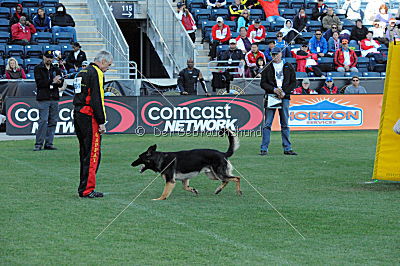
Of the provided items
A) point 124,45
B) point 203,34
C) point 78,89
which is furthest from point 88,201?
point 203,34

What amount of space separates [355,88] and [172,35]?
787 cm

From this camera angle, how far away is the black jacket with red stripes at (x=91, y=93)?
31.6 feet

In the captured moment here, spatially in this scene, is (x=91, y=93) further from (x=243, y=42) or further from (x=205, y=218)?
(x=243, y=42)

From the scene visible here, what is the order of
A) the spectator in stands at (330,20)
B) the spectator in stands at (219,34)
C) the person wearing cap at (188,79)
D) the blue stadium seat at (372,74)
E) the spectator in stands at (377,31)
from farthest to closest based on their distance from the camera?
the spectator in stands at (377,31)
the spectator in stands at (330,20)
the spectator in stands at (219,34)
the blue stadium seat at (372,74)
the person wearing cap at (188,79)

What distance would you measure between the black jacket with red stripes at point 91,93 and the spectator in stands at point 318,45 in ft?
60.6

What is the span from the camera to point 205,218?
816 cm

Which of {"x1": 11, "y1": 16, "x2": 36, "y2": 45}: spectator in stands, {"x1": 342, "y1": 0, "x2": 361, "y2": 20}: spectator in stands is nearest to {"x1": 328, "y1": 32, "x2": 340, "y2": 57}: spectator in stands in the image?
{"x1": 342, "y1": 0, "x2": 361, "y2": 20}: spectator in stands

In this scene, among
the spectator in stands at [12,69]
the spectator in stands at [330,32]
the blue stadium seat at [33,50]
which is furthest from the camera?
the spectator in stands at [330,32]

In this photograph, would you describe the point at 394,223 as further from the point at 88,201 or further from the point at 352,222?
the point at 88,201

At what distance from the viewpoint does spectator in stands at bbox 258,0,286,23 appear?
97.3 feet

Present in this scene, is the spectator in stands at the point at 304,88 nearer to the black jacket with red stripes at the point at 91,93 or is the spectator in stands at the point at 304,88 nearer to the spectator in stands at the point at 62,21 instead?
the spectator in stands at the point at 62,21

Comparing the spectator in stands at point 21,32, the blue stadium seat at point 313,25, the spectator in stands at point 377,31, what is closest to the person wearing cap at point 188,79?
the spectator in stands at point 21,32

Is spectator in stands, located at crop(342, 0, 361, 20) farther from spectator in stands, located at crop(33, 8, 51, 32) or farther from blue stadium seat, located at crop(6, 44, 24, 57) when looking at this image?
blue stadium seat, located at crop(6, 44, 24, 57)

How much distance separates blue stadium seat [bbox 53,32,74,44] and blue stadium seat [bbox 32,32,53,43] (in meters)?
0.16
